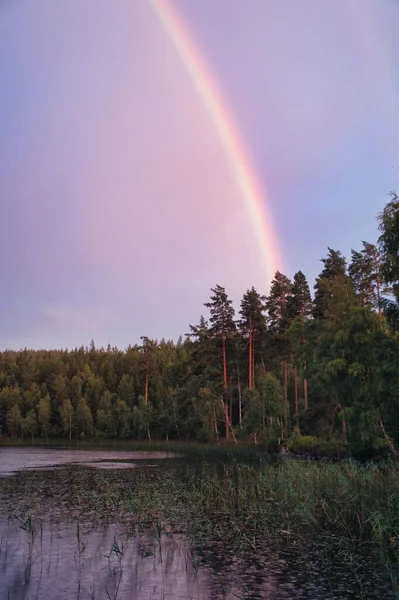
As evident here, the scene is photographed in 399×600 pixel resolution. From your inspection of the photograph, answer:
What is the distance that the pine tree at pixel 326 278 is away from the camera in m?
60.5

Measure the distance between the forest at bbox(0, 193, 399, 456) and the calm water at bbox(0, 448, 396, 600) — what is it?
12.4 meters

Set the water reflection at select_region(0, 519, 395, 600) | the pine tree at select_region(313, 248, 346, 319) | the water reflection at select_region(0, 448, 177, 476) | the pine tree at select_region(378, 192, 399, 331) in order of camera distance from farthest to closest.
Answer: the pine tree at select_region(313, 248, 346, 319) < the water reflection at select_region(0, 448, 177, 476) < the pine tree at select_region(378, 192, 399, 331) < the water reflection at select_region(0, 519, 395, 600)

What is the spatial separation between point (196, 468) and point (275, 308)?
3272 cm

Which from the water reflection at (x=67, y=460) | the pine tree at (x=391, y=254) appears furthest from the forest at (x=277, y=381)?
the water reflection at (x=67, y=460)

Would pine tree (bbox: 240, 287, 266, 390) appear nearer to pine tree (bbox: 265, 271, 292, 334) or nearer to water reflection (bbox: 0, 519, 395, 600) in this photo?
pine tree (bbox: 265, 271, 292, 334)

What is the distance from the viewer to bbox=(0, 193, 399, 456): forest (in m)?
35.7

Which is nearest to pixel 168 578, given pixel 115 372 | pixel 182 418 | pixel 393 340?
pixel 393 340

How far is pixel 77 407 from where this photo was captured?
13375 cm

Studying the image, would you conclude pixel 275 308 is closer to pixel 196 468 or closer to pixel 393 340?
pixel 196 468

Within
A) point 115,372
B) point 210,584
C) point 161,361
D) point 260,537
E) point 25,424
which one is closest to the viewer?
point 210,584

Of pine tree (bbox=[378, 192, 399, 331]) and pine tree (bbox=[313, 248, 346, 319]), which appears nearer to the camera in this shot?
pine tree (bbox=[378, 192, 399, 331])

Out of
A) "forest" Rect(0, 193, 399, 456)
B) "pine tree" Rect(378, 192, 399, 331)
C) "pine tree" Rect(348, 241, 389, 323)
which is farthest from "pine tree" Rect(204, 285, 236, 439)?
"pine tree" Rect(378, 192, 399, 331)

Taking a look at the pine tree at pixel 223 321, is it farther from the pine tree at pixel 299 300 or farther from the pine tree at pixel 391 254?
the pine tree at pixel 391 254

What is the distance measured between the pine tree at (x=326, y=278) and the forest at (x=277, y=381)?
14 cm
